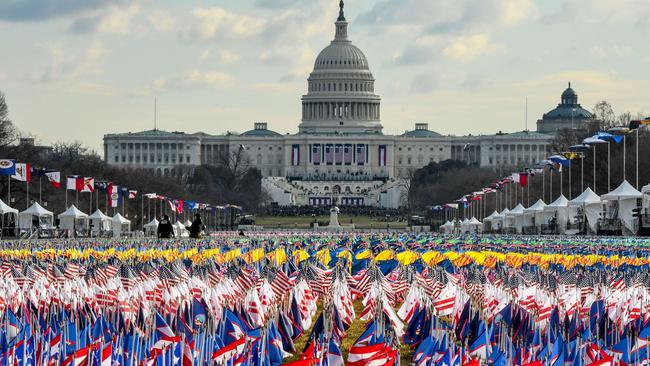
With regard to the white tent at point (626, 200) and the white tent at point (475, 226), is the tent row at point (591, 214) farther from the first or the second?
the white tent at point (475, 226)

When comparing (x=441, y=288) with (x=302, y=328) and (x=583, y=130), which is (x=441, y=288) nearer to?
(x=302, y=328)

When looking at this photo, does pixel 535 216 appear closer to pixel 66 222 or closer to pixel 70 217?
pixel 66 222

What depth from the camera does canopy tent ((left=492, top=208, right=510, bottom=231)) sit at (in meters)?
108

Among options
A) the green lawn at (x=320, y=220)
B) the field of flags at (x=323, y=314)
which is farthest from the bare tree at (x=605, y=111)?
the field of flags at (x=323, y=314)

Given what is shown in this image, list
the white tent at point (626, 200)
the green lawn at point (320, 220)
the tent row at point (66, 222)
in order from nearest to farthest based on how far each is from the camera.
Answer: the white tent at point (626, 200)
the tent row at point (66, 222)
the green lawn at point (320, 220)

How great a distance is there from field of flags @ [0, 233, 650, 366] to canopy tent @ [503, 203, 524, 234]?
6174cm

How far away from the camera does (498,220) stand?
11056cm

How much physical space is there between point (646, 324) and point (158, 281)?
8.63 metres

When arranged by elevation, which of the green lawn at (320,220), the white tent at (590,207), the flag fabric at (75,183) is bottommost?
the green lawn at (320,220)

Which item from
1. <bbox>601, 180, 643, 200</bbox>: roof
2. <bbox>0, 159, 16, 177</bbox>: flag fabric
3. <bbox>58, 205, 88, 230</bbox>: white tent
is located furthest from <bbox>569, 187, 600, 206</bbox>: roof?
<bbox>0, 159, 16, 177</bbox>: flag fabric

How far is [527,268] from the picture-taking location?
34.0m

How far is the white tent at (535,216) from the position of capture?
309 feet

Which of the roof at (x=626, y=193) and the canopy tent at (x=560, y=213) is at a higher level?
the roof at (x=626, y=193)

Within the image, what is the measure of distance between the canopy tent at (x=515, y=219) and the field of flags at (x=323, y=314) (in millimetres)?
61737
